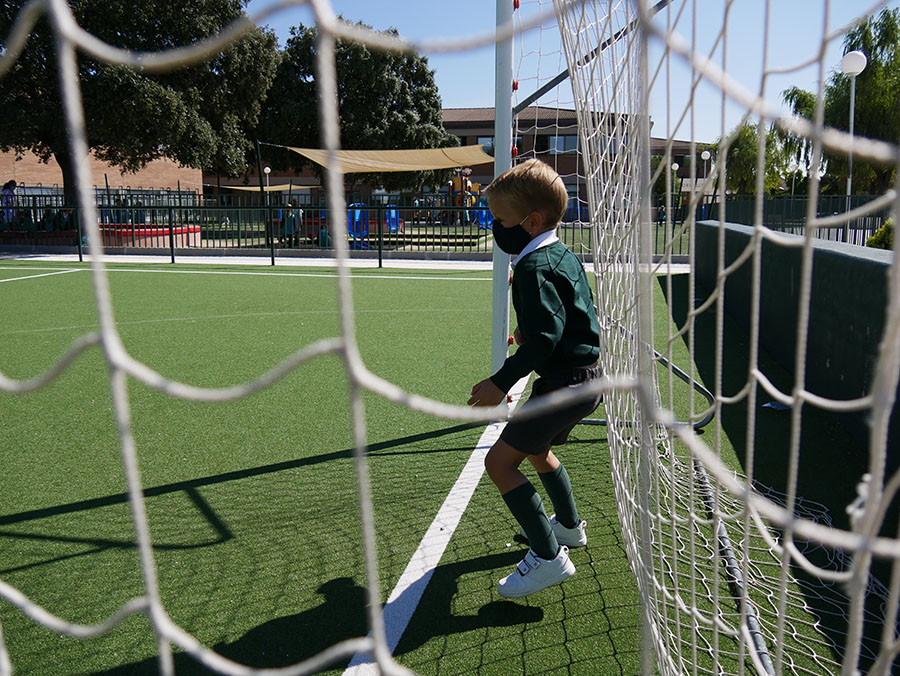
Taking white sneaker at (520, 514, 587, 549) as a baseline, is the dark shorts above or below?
above

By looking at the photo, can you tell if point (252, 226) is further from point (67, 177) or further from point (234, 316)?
point (234, 316)

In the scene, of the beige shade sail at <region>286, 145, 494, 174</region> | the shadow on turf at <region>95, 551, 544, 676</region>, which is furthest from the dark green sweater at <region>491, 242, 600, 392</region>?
the beige shade sail at <region>286, 145, 494, 174</region>

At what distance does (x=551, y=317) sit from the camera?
2.19 m

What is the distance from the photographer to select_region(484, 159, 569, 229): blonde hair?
A: 2.33 meters

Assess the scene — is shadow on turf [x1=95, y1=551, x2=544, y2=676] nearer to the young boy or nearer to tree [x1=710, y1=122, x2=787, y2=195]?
the young boy

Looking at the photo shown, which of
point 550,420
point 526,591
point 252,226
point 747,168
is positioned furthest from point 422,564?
point 747,168

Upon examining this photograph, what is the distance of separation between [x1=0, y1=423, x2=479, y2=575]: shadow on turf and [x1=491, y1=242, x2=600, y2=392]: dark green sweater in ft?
5.07

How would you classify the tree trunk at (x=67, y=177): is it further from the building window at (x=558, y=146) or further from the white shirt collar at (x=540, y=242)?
the white shirt collar at (x=540, y=242)

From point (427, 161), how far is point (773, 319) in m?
13.2

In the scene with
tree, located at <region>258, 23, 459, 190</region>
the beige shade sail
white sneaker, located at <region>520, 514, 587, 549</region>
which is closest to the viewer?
white sneaker, located at <region>520, 514, 587, 549</region>

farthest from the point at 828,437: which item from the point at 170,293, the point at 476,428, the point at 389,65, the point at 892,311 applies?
the point at 389,65

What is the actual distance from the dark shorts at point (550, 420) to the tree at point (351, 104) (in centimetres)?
2966

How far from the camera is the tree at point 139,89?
58.0 ft

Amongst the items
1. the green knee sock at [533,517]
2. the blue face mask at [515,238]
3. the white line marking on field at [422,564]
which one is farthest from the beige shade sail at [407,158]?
the green knee sock at [533,517]
